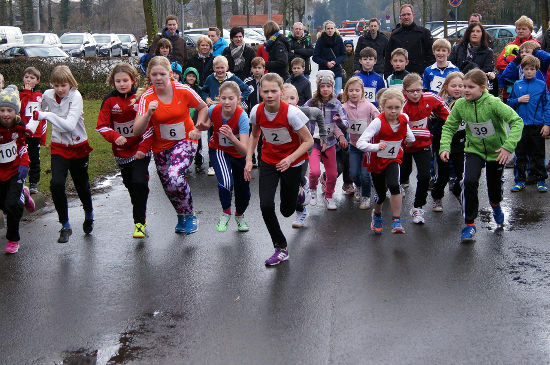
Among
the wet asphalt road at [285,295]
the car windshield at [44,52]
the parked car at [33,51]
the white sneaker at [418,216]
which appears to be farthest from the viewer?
the car windshield at [44,52]

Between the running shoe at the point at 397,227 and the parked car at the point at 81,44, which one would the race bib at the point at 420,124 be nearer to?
the running shoe at the point at 397,227

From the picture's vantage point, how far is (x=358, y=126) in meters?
9.24

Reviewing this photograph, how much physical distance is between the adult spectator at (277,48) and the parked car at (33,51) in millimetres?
20610

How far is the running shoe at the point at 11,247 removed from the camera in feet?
24.5

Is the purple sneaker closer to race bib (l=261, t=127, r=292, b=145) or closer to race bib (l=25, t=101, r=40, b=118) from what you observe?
race bib (l=261, t=127, r=292, b=145)

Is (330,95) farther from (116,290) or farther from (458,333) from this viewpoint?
(458,333)

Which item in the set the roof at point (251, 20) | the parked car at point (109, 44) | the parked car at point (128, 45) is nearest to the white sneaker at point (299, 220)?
the parked car at point (109, 44)

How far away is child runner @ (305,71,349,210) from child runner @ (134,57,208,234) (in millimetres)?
1912

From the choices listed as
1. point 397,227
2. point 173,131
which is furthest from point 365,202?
point 173,131

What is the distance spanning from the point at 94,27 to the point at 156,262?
85.6m

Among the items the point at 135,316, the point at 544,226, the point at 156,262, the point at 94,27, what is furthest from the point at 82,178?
the point at 94,27

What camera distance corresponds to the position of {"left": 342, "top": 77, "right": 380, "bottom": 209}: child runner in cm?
922

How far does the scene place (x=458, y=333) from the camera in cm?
506

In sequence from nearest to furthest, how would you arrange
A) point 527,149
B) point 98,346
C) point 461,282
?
point 98,346 < point 461,282 < point 527,149
